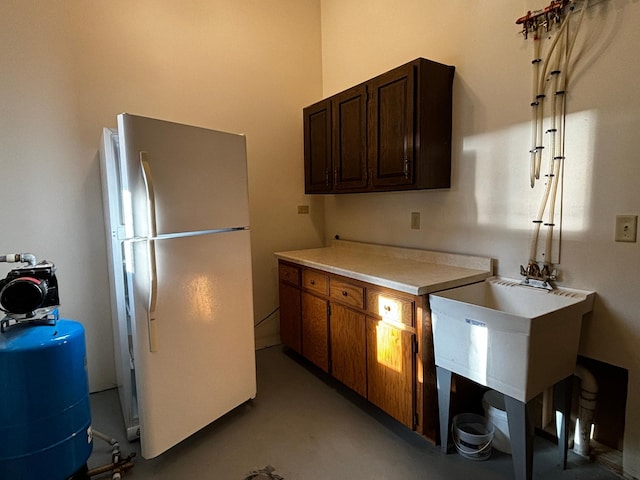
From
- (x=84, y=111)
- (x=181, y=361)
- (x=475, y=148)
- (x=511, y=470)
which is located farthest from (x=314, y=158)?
(x=511, y=470)

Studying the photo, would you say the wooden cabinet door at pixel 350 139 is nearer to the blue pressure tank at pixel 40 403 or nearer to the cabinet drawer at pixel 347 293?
the cabinet drawer at pixel 347 293

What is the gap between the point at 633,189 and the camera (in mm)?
1579

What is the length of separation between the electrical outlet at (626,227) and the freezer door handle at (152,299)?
6.98 ft

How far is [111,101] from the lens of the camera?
8.24ft

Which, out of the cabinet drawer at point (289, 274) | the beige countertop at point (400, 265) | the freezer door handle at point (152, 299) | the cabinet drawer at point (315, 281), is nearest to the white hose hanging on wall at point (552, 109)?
the beige countertop at point (400, 265)

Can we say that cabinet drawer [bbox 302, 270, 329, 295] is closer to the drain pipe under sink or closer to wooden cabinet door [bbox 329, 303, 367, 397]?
wooden cabinet door [bbox 329, 303, 367, 397]

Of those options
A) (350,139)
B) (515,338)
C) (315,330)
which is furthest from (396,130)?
(315,330)

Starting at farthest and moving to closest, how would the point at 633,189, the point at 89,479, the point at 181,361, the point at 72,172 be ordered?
Result: the point at 72,172, the point at 181,361, the point at 89,479, the point at 633,189

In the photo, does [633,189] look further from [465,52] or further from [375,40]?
[375,40]

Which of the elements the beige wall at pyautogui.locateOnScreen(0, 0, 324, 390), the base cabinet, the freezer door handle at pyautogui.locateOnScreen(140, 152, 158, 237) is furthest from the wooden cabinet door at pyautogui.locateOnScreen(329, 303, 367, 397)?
the freezer door handle at pyautogui.locateOnScreen(140, 152, 158, 237)

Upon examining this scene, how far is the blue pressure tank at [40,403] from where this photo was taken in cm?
149

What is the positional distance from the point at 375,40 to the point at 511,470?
9.65 ft

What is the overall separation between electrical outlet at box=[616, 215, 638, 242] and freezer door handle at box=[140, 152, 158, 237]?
2115 mm

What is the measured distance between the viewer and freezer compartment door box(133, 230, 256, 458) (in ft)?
5.68
